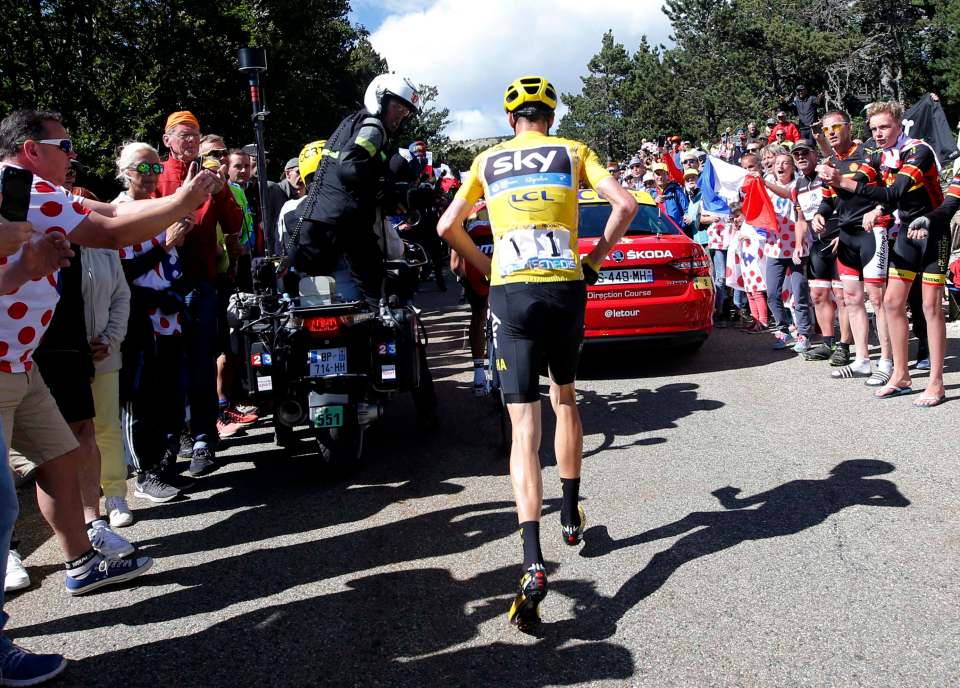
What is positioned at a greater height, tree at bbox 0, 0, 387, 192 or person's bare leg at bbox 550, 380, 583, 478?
tree at bbox 0, 0, 387, 192

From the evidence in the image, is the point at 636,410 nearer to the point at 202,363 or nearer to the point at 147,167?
the point at 202,363

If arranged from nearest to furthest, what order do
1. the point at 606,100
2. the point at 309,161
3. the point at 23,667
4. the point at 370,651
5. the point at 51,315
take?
the point at 23,667 < the point at 370,651 < the point at 51,315 < the point at 309,161 < the point at 606,100

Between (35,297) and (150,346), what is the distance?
1.93m

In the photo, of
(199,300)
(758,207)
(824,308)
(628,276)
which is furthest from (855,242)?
(199,300)

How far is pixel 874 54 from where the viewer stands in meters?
51.4

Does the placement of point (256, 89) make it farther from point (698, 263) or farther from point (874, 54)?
point (874, 54)

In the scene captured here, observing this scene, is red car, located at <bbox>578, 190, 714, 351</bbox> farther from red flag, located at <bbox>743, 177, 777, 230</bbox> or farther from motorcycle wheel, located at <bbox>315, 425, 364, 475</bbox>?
motorcycle wheel, located at <bbox>315, 425, 364, 475</bbox>

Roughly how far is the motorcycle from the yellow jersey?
1.75 m

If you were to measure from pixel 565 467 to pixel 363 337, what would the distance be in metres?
1.86

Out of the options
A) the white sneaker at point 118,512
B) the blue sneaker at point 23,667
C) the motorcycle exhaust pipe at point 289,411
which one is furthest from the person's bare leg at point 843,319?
the blue sneaker at point 23,667

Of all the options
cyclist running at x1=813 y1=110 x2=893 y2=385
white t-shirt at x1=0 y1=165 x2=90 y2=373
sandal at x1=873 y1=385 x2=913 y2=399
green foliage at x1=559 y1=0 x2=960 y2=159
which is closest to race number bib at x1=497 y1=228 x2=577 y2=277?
white t-shirt at x1=0 y1=165 x2=90 y2=373

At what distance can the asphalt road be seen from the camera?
323 cm

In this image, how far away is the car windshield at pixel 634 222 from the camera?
864 cm

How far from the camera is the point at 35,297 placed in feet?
11.9
